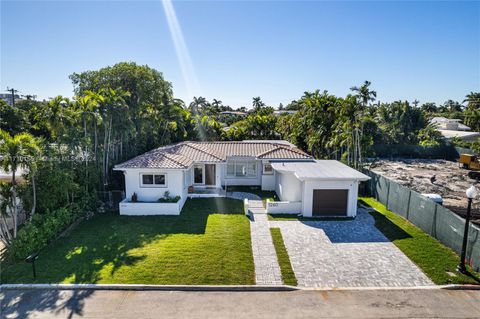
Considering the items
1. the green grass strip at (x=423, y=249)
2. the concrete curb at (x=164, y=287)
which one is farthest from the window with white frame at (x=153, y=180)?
the green grass strip at (x=423, y=249)

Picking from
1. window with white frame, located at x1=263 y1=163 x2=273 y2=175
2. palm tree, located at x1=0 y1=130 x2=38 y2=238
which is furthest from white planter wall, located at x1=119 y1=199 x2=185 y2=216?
window with white frame, located at x1=263 y1=163 x2=273 y2=175

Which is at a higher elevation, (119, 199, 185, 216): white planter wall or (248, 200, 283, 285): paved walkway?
(119, 199, 185, 216): white planter wall

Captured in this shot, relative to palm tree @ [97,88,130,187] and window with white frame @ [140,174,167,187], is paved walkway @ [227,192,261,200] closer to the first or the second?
window with white frame @ [140,174,167,187]

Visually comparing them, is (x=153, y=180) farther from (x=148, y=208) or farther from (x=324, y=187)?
(x=324, y=187)

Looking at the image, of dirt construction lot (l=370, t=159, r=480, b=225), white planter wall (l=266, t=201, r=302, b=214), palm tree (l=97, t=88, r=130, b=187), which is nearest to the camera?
white planter wall (l=266, t=201, r=302, b=214)

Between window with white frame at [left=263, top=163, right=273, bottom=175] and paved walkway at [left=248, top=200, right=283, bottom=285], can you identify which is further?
window with white frame at [left=263, top=163, right=273, bottom=175]

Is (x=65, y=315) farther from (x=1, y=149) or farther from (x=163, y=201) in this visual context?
(x=163, y=201)

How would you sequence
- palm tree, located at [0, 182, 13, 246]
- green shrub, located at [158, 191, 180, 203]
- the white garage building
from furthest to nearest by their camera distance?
green shrub, located at [158, 191, 180, 203] < the white garage building < palm tree, located at [0, 182, 13, 246]

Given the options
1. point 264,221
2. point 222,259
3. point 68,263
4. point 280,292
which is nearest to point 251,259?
point 222,259
